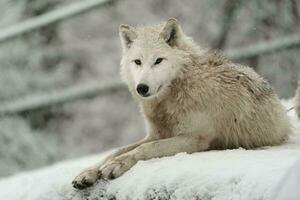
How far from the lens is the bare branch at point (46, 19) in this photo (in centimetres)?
1463

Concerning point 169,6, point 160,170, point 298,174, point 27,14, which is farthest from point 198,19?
point 298,174

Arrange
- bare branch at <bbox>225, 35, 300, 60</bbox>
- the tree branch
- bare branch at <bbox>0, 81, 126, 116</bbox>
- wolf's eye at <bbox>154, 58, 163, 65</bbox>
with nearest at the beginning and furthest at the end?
wolf's eye at <bbox>154, 58, 163, 65</bbox> < bare branch at <bbox>225, 35, 300, 60</bbox> < the tree branch < bare branch at <bbox>0, 81, 126, 116</bbox>

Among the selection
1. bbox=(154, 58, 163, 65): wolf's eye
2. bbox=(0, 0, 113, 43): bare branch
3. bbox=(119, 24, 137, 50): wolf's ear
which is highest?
bbox=(0, 0, 113, 43): bare branch

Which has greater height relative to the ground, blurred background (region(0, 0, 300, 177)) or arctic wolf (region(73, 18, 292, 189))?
blurred background (region(0, 0, 300, 177))

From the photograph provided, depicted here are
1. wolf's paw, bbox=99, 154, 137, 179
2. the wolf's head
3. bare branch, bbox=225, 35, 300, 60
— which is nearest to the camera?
wolf's paw, bbox=99, 154, 137, 179

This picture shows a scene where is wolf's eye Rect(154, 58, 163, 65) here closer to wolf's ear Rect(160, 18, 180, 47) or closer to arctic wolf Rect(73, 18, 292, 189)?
arctic wolf Rect(73, 18, 292, 189)

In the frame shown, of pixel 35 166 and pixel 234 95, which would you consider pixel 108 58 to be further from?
Result: pixel 234 95

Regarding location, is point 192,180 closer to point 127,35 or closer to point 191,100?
point 191,100

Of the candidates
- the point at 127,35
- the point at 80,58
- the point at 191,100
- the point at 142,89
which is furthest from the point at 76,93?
the point at 142,89

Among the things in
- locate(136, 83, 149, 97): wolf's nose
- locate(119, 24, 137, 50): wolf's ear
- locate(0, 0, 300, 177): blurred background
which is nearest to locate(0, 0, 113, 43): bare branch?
locate(0, 0, 300, 177): blurred background

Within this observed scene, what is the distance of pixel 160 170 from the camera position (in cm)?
480

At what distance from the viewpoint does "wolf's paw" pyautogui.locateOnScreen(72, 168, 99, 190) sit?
508 centimetres

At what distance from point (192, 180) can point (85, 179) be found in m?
0.93

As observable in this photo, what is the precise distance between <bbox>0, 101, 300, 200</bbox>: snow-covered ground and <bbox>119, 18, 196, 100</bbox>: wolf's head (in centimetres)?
60
